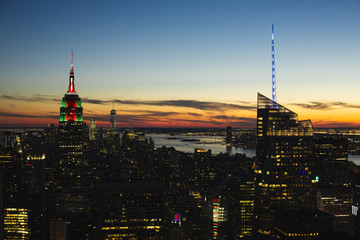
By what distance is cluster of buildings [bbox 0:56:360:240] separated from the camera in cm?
4734

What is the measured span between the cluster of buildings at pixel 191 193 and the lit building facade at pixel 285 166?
0.11 meters

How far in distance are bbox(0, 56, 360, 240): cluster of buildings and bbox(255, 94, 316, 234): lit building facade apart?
113 millimetres

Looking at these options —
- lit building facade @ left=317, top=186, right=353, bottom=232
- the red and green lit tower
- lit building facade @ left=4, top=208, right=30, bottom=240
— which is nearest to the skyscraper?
the red and green lit tower

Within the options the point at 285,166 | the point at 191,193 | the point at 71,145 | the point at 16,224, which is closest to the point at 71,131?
the point at 71,145

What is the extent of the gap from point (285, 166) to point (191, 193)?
80.8 ft

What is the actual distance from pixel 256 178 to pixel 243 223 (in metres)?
5.42

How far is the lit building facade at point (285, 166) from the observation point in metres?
52.3

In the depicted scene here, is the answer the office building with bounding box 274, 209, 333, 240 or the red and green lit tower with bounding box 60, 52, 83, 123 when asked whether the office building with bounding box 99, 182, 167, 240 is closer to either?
the office building with bounding box 274, 209, 333, 240

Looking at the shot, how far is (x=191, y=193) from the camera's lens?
243ft

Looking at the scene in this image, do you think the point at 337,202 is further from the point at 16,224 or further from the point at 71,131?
the point at 71,131

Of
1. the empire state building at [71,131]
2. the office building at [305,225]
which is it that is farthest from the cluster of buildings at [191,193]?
the empire state building at [71,131]

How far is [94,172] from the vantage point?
90.0 m

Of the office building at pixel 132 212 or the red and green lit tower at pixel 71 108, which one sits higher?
the red and green lit tower at pixel 71 108

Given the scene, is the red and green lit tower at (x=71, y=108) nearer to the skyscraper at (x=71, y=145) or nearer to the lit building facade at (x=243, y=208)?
the skyscraper at (x=71, y=145)
